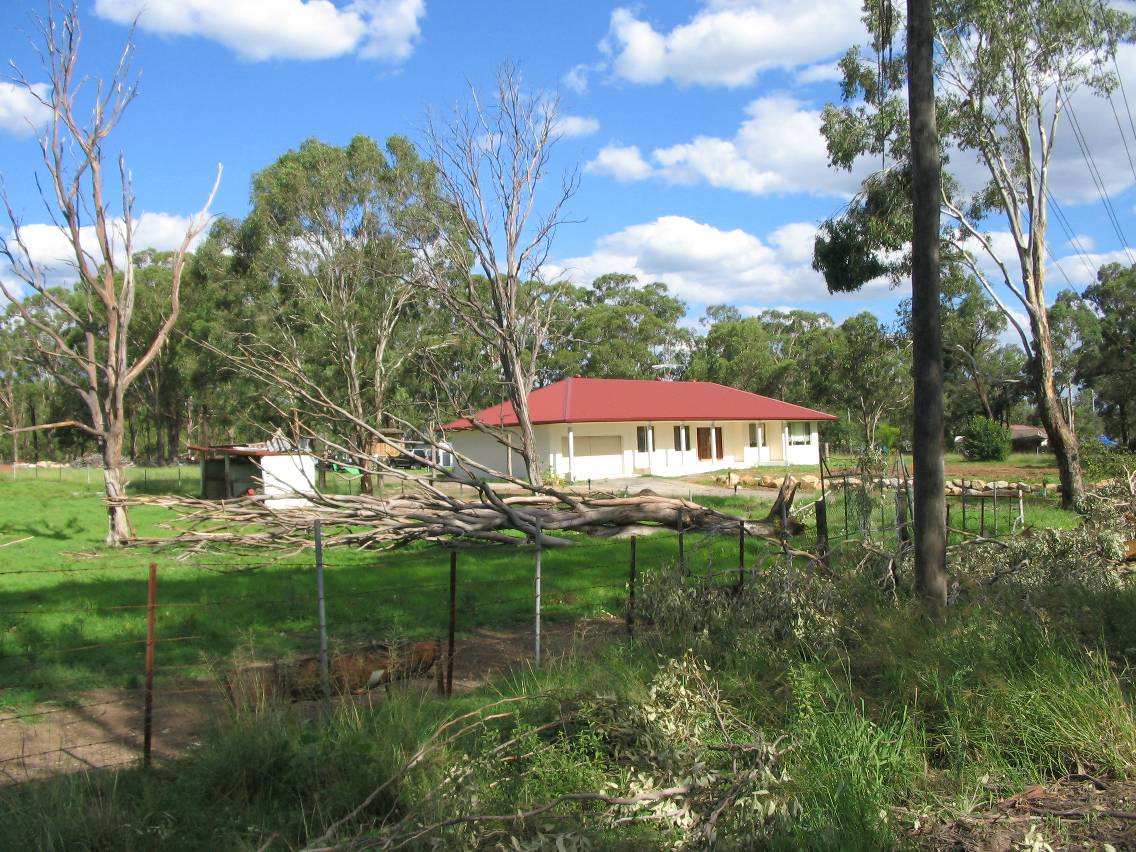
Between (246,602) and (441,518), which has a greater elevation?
(441,518)

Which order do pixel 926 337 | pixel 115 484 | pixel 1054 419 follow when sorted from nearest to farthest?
pixel 926 337
pixel 115 484
pixel 1054 419

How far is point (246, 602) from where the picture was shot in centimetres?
1063

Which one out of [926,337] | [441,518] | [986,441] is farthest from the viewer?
[986,441]

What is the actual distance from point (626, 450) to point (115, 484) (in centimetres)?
2468

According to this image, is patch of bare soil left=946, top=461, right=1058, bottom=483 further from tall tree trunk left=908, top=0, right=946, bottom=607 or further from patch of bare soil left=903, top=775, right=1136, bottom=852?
patch of bare soil left=903, top=775, right=1136, bottom=852

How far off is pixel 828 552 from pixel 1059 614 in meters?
2.29

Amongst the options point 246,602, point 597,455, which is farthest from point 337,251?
point 246,602

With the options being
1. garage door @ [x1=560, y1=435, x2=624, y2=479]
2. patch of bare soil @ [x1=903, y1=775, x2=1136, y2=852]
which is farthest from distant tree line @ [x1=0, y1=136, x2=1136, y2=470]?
patch of bare soil @ [x1=903, y1=775, x2=1136, y2=852]

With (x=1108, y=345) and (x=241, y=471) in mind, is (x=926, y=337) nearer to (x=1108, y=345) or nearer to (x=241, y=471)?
(x=241, y=471)

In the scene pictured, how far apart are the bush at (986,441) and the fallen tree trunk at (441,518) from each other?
120 ft

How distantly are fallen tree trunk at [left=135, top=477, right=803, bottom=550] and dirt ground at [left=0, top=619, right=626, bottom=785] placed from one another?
5.93 ft

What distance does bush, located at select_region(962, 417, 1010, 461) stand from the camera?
43.5m

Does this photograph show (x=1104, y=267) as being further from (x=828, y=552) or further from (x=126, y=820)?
(x=126, y=820)

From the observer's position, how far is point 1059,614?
7121 millimetres
